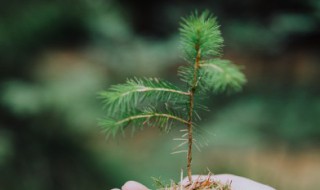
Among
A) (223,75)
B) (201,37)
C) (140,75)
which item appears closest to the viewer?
(223,75)

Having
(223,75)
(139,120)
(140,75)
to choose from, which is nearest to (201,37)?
(223,75)

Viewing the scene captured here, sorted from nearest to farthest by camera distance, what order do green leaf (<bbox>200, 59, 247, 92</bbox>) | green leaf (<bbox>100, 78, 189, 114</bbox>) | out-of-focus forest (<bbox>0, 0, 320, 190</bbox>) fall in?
1. green leaf (<bbox>200, 59, 247, 92</bbox>)
2. green leaf (<bbox>100, 78, 189, 114</bbox>)
3. out-of-focus forest (<bbox>0, 0, 320, 190</bbox>)

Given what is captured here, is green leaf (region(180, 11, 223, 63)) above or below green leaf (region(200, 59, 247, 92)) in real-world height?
above

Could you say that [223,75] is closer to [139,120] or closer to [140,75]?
[139,120]

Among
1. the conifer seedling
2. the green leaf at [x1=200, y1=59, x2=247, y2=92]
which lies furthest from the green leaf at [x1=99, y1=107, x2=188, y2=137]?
the green leaf at [x1=200, y1=59, x2=247, y2=92]

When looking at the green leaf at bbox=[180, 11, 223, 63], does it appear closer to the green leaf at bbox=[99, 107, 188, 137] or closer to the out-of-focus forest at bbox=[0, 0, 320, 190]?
the green leaf at bbox=[99, 107, 188, 137]

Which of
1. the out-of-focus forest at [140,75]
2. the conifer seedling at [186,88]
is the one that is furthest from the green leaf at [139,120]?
the out-of-focus forest at [140,75]

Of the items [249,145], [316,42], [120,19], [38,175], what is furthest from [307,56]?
[38,175]
